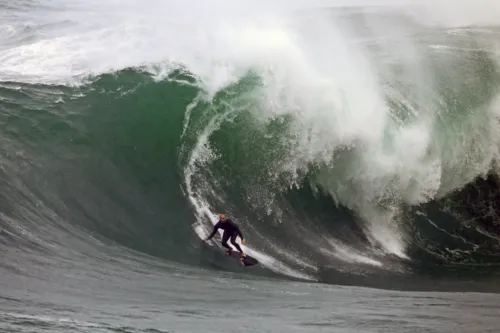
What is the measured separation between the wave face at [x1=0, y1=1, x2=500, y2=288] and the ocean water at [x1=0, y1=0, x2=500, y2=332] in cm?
4

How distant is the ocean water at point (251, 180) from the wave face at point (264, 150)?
0.15ft

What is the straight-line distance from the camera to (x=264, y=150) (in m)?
12.0

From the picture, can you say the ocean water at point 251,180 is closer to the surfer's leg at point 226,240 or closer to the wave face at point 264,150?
the wave face at point 264,150

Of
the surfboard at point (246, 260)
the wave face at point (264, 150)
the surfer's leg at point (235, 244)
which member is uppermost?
the wave face at point (264, 150)

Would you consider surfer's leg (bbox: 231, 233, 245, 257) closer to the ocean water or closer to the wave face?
the ocean water

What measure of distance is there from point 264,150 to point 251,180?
2.80ft

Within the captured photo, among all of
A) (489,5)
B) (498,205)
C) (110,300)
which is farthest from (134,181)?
(489,5)

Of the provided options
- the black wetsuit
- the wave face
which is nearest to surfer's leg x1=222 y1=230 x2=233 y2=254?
the black wetsuit

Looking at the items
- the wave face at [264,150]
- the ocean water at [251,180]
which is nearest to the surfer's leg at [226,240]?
the ocean water at [251,180]

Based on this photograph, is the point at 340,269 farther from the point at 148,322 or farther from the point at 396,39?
the point at 396,39

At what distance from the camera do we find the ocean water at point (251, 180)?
739 cm

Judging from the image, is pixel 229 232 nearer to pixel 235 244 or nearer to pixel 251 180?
pixel 235 244

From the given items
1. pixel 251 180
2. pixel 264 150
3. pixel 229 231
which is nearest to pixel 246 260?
pixel 229 231

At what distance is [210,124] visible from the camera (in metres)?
12.4
